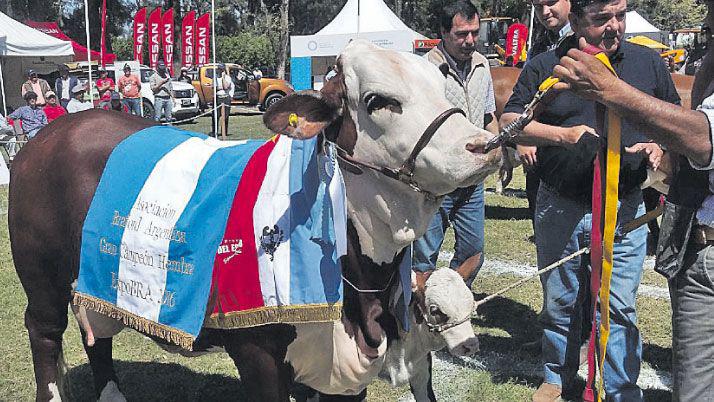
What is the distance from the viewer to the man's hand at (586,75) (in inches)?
83.9

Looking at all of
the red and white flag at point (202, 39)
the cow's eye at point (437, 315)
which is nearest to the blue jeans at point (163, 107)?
the red and white flag at point (202, 39)

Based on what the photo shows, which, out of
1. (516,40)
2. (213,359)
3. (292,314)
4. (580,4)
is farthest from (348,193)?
(516,40)

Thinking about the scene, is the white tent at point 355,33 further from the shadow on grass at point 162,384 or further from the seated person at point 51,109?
the shadow on grass at point 162,384

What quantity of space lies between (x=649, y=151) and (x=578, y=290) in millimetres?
1040

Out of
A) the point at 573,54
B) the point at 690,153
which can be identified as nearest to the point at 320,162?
the point at 573,54

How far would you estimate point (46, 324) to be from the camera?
3594 millimetres

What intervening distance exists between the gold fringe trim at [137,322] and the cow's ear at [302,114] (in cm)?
95

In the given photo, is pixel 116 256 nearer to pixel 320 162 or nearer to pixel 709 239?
pixel 320 162

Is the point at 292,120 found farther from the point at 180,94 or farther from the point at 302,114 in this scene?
the point at 180,94

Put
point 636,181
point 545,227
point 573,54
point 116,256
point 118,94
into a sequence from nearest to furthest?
point 573,54 < point 116,256 < point 636,181 < point 545,227 < point 118,94

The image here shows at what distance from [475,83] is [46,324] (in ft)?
10.5

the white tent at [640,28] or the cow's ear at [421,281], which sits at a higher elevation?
the white tent at [640,28]

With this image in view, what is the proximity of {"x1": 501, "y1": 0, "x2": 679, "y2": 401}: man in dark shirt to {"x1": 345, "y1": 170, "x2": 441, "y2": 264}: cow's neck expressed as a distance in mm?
1080

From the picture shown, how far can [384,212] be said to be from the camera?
2.54 meters
